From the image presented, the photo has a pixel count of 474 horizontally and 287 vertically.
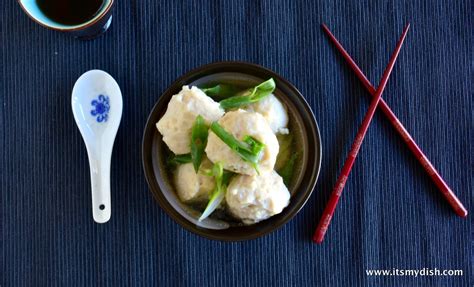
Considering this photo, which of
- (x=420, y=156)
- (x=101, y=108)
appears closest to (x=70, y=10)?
(x=101, y=108)

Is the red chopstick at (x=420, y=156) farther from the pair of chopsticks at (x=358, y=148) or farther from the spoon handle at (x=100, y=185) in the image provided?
the spoon handle at (x=100, y=185)

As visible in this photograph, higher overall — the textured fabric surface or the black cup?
the black cup

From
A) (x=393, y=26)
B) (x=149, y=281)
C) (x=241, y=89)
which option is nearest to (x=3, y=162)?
(x=149, y=281)

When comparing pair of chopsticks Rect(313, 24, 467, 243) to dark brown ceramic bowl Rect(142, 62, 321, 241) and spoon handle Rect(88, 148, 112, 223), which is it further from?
spoon handle Rect(88, 148, 112, 223)

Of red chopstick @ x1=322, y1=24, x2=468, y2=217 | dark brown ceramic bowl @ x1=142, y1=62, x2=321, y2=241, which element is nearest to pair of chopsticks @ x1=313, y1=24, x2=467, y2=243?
red chopstick @ x1=322, y1=24, x2=468, y2=217

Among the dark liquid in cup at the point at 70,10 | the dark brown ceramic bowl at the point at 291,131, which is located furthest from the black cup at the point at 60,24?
the dark brown ceramic bowl at the point at 291,131

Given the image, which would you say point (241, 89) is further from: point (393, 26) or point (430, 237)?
point (430, 237)
